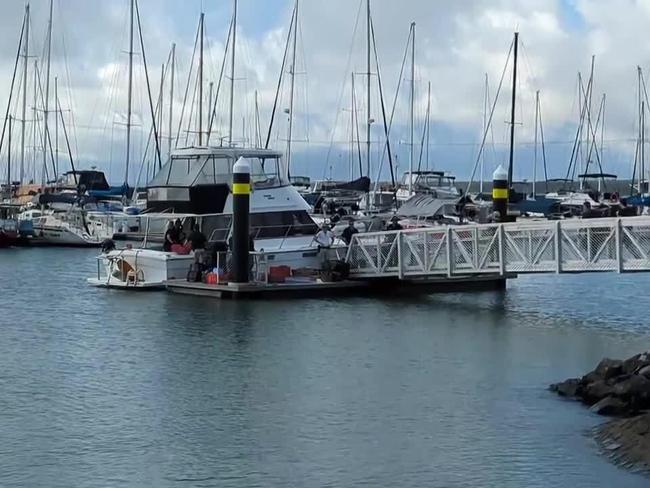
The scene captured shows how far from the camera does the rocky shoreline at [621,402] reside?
53.8ft

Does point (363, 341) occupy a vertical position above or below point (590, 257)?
below

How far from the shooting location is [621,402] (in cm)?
1903

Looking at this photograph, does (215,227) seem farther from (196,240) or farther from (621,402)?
(621,402)

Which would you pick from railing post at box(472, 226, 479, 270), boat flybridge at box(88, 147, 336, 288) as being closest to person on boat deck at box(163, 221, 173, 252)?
boat flybridge at box(88, 147, 336, 288)

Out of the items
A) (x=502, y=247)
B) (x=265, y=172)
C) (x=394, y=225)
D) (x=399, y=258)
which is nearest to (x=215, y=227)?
(x=265, y=172)

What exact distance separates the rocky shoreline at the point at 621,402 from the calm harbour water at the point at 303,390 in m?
0.33

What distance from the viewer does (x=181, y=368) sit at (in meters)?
24.4

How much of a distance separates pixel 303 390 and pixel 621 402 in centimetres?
605

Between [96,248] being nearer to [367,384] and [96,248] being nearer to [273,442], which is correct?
[367,384]

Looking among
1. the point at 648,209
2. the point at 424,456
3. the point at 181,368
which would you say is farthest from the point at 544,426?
the point at 648,209

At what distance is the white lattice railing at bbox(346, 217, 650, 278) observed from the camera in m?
29.6

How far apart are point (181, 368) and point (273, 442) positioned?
682 cm

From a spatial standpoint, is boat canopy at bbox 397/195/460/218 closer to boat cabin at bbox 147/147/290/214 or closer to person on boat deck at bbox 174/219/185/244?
boat cabin at bbox 147/147/290/214

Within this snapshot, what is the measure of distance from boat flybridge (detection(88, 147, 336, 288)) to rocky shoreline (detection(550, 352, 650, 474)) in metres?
16.5
